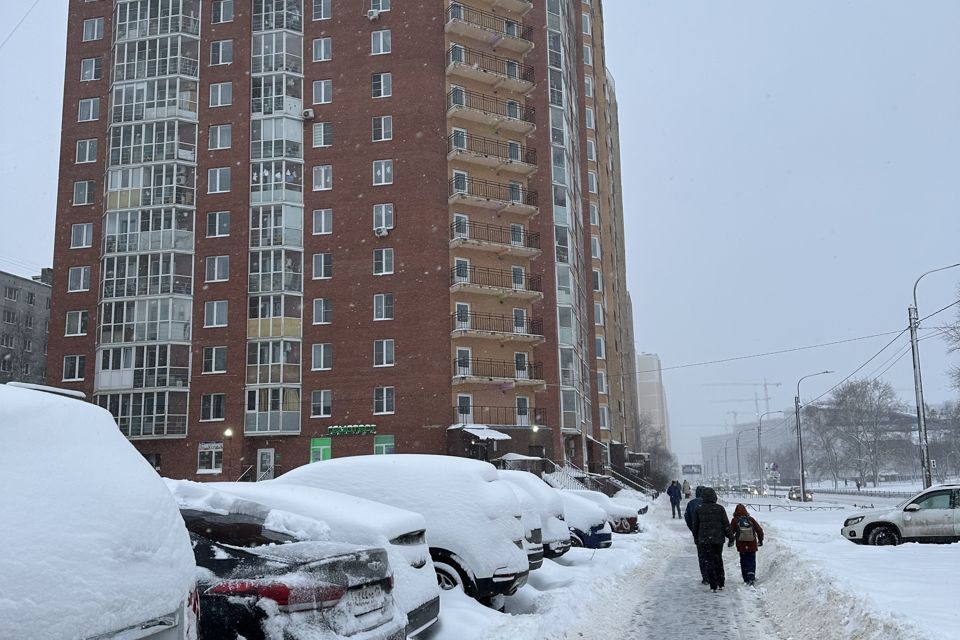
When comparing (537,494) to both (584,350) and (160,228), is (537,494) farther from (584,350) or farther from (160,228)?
(584,350)

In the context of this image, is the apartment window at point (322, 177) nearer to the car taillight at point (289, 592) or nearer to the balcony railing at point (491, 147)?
the balcony railing at point (491, 147)

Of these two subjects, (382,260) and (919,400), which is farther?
(382,260)

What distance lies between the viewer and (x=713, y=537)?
13.7m

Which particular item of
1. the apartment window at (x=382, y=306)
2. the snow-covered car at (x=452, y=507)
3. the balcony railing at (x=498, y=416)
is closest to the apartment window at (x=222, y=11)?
the apartment window at (x=382, y=306)

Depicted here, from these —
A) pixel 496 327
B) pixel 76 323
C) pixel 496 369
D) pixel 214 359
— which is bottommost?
pixel 496 369

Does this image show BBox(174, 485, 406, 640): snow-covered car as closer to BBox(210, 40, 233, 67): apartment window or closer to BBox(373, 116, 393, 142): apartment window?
BBox(373, 116, 393, 142): apartment window

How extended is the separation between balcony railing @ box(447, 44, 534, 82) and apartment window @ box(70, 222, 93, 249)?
23.1 m

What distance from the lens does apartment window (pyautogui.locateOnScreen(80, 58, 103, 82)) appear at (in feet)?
167

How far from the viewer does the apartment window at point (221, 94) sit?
48750 mm

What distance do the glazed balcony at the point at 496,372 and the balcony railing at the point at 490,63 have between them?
55.3ft

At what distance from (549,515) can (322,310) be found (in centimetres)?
3327

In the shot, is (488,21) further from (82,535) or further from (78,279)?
(82,535)

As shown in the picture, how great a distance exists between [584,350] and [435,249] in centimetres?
1828

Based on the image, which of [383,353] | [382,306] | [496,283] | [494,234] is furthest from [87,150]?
[496,283]
